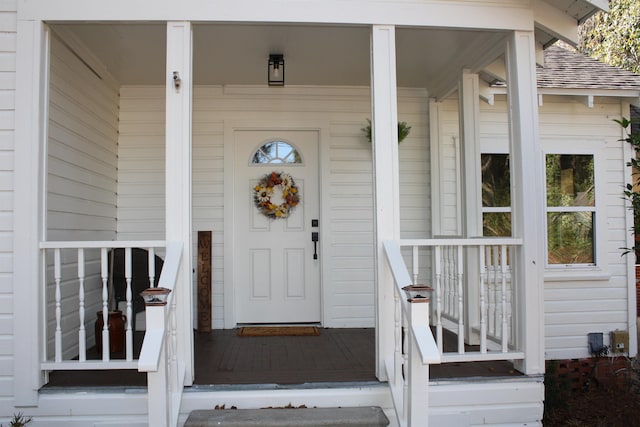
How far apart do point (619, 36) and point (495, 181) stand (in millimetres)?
12266

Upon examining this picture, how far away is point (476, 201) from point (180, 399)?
110 inches

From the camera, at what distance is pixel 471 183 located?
4.20 m

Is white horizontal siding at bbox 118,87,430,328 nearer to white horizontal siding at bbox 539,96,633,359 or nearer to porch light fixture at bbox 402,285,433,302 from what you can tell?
white horizontal siding at bbox 539,96,633,359

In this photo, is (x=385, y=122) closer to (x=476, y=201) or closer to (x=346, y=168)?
(x=476, y=201)

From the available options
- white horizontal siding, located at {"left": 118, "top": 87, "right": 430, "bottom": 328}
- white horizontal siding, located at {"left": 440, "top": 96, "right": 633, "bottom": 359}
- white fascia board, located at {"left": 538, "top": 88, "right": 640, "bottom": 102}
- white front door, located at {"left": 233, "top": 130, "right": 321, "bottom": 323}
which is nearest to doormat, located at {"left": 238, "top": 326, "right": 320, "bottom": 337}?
white front door, located at {"left": 233, "top": 130, "right": 321, "bottom": 323}

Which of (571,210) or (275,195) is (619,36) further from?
(275,195)

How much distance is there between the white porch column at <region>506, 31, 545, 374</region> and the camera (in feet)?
10.7

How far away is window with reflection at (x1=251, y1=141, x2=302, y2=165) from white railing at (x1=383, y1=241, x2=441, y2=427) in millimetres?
2413

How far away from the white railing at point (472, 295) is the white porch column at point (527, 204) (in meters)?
0.09

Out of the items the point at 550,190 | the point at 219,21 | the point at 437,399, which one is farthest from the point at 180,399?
the point at 550,190

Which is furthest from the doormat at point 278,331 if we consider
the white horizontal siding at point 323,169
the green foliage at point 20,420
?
the green foliage at point 20,420

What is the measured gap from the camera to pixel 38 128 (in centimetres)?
301

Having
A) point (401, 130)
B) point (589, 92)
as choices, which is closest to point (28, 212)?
point (401, 130)

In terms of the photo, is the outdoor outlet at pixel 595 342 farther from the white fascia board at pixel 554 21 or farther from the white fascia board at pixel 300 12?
the white fascia board at pixel 300 12
